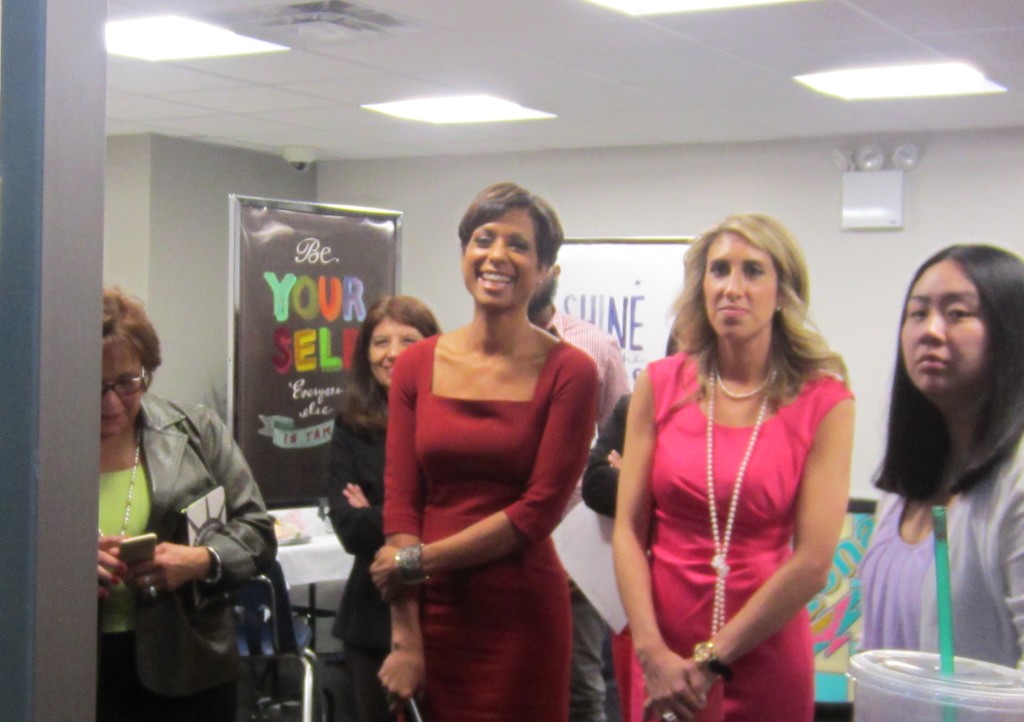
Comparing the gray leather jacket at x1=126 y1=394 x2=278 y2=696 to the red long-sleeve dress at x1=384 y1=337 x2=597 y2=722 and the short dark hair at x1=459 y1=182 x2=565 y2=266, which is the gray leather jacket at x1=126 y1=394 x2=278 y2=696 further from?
the short dark hair at x1=459 y1=182 x2=565 y2=266

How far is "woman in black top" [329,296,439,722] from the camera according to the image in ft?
8.88

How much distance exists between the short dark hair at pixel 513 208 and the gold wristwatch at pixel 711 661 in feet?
2.46

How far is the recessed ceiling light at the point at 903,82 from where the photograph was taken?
488 centimetres

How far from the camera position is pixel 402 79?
5207 millimetres

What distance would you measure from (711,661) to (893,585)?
0.66m

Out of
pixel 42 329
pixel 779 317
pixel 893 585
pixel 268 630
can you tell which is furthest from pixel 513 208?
pixel 268 630

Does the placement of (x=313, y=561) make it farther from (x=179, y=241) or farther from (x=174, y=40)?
(x=179, y=241)

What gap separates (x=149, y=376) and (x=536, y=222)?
0.75 m

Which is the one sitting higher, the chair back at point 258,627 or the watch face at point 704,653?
the watch face at point 704,653

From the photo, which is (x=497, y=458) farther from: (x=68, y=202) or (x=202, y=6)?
(x=202, y=6)

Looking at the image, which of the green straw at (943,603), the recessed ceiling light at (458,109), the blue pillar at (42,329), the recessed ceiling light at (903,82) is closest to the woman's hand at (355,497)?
the green straw at (943,603)

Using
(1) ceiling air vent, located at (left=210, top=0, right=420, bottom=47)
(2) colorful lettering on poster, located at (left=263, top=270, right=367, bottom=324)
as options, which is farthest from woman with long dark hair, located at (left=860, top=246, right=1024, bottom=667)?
(2) colorful lettering on poster, located at (left=263, top=270, right=367, bottom=324)

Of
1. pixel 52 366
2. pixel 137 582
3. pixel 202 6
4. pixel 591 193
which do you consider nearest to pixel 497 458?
pixel 137 582

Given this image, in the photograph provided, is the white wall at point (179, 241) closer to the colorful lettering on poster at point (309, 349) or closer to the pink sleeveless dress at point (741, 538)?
the colorful lettering on poster at point (309, 349)
